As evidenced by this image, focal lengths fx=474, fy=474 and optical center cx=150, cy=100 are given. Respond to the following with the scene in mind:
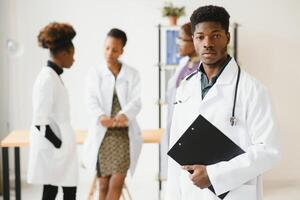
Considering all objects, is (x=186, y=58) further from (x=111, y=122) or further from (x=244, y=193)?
(x=244, y=193)

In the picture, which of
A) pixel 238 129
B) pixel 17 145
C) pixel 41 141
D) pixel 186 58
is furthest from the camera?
pixel 186 58

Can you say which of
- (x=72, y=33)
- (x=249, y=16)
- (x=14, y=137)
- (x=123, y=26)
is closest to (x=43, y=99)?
(x=72, y=33)

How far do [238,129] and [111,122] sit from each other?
1.67m

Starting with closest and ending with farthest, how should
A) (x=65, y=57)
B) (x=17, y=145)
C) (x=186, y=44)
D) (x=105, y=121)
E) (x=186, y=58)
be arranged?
1. (x=65, y=57)
2. (x=105, y=121)
3. (x=186, y=44)
4. (x=17, y=145)
5. (x=186, y=58)

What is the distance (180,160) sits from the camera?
1564mm

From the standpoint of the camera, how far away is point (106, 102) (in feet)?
10.3

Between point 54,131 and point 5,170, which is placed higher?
point 54,131

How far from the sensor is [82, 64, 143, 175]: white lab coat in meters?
3.13

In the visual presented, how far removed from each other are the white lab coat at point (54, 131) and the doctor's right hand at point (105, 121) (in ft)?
1.04

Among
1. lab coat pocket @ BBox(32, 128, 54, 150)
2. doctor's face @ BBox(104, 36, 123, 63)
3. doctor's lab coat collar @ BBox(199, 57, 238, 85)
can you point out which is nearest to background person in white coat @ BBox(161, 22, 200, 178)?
doctor's face @ BBox(104, 36, 123, 63)

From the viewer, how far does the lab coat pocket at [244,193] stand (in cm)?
152

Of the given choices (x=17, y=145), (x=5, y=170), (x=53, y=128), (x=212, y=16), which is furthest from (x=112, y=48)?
(x=212, y=16)

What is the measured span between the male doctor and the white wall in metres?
2.89

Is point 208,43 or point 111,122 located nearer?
point 208,43
